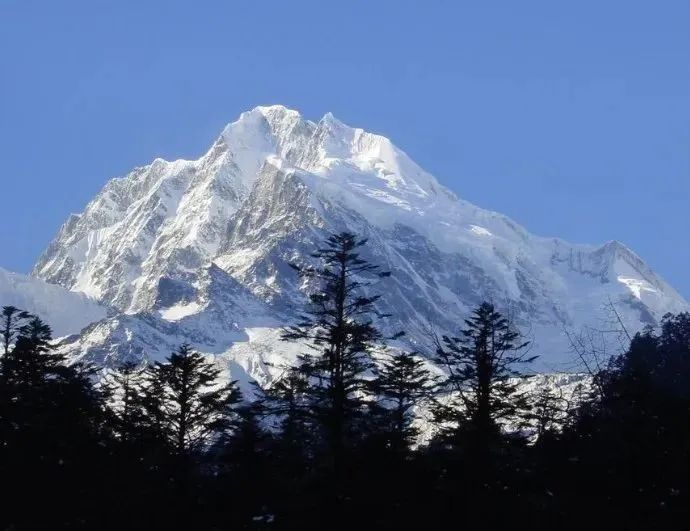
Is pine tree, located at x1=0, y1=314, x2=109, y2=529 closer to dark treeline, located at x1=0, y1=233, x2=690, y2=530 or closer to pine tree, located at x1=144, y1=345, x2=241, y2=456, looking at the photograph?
dark treeline, located at x1=0, y1=233, x2=690, y2=530

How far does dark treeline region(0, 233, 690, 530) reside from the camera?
51031 mm

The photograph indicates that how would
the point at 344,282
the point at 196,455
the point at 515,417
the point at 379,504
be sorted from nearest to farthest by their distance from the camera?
1. the point at 379,504
2. the point at 344,282
3. the point at 515,417
4. the point at 196,455

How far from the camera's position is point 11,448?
57844mm

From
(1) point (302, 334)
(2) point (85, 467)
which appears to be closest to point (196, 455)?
(2) point (85, 467)

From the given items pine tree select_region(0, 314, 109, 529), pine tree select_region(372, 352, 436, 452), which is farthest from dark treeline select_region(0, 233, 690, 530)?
pine tree select_region(372, 352, 436, 452)

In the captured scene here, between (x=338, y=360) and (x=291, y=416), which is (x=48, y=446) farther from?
(x=338, y=360)

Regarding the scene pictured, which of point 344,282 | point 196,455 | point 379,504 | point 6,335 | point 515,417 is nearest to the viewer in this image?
point 379,504

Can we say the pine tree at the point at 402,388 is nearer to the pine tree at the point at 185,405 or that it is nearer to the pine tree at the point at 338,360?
the pine tree at the point at 185,405

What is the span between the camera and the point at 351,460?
51844 millimetres

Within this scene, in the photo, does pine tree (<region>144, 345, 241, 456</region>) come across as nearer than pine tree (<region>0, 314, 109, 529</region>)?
No

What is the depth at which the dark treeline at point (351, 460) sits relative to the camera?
167 feet

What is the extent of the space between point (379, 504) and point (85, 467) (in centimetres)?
1420

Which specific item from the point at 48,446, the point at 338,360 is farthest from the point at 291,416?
the point at 48,446

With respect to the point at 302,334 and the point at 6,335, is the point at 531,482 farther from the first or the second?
the point at 6,335
